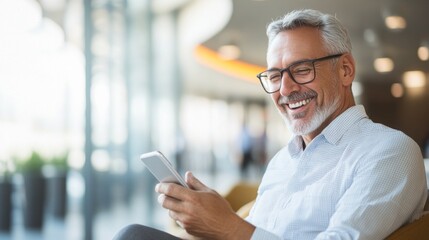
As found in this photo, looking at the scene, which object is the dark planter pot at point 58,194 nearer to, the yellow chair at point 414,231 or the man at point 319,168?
the man at point 319,168

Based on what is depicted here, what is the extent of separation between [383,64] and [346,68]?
6760mm

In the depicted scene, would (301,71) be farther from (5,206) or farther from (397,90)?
(397,90)

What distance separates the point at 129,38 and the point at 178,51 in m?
1.80

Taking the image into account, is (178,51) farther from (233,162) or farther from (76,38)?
(233,162)

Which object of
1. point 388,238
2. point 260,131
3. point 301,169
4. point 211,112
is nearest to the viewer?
point 388,238

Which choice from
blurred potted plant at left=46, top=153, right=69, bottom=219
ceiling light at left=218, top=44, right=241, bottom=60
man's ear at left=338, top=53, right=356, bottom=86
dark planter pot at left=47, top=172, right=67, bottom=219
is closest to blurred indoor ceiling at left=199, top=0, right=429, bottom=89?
ceiling light at left=218, top=44, right=241, bottom=60

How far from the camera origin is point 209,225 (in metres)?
1.46

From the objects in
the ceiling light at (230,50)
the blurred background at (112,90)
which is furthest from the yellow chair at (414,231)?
the ceiling light at (230,50)

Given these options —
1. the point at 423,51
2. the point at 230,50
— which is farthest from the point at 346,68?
the point at 230,50

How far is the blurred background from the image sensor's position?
6.01 meters

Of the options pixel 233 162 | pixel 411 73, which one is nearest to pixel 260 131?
pixel 233 162

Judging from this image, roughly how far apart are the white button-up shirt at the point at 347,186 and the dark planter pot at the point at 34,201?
5.36m

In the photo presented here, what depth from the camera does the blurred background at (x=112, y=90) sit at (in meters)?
6.01

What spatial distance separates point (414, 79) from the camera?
7555 mm
